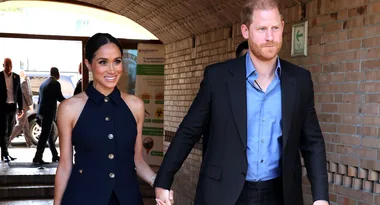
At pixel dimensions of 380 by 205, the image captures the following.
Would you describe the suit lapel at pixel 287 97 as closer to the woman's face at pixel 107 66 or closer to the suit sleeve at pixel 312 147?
the suit sleeve at pixel 312 147

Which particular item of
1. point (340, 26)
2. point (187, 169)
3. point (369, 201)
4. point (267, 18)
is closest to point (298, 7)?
point (340, 26)

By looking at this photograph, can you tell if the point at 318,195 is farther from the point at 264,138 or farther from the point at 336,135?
the point at 336,135

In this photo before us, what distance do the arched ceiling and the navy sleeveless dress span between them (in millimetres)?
2890

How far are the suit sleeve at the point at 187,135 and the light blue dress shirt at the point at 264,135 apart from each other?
240 millimetres

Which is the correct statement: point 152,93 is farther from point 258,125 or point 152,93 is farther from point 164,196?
point 258,125

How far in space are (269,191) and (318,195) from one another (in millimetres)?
237

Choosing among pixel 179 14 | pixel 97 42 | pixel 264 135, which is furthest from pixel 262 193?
pixel 179 14

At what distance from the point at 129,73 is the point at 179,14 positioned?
13.4ft

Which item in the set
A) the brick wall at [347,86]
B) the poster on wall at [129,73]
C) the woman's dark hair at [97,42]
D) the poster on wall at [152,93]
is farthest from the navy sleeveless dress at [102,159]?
the poster on wall at [129,73]

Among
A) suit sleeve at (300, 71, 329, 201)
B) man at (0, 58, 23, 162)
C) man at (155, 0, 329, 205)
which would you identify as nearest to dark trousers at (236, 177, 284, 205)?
man at (155, 0, 329, 205)

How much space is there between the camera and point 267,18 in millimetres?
3295

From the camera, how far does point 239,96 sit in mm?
3367

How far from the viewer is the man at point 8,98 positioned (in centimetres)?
1265

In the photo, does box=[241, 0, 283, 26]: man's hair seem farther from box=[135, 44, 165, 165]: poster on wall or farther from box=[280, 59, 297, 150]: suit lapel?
box=[135, 44, 165, 165]: poster on wall
